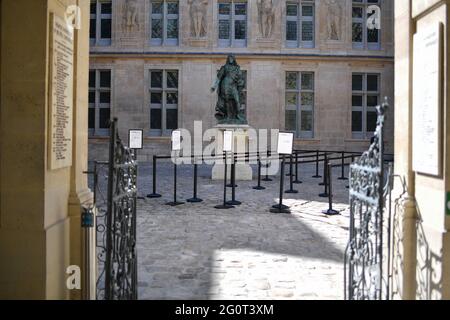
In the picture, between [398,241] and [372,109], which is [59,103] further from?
[372,109]

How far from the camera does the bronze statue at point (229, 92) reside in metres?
13.6

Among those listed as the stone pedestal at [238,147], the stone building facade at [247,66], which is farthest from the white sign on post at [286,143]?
the stone building facade at [247,66]

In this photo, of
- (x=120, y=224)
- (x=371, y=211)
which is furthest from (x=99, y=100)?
(x=371, y=211)

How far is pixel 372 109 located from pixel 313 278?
15.8 metres

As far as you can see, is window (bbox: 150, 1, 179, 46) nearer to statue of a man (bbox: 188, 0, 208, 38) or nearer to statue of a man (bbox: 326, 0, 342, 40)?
statue of a man (bbox: 188, 0, 208, 38)

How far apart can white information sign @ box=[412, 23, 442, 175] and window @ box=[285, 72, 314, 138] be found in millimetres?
15535

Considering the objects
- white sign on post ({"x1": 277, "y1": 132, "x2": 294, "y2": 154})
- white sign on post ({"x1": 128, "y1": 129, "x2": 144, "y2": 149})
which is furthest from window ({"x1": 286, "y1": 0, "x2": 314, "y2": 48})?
white sign on post ({"x1": 128, "y1": 129, "x2": 144, "y2": 149})

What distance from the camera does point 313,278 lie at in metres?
4.80

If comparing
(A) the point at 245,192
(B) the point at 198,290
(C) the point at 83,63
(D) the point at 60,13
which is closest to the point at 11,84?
(D) the point at 60,13

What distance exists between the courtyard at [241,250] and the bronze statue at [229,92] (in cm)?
388

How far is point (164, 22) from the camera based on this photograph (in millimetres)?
19406

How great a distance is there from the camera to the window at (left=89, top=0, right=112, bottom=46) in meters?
19.5

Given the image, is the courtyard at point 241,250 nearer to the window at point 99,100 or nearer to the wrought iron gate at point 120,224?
the wrought iron gate at point 120,224

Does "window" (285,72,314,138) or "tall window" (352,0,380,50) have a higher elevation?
"tall window" (352,0,380,50)
